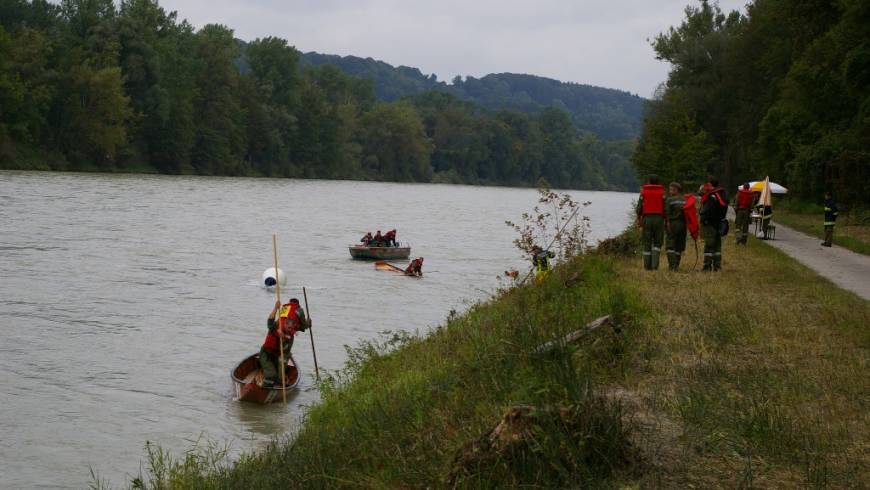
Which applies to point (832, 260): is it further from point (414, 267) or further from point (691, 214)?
point (414, 267)

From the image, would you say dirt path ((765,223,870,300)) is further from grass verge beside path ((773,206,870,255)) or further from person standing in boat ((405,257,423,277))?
person standing in boat ((405,257,423,277))

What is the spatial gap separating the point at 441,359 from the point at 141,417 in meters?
4.93

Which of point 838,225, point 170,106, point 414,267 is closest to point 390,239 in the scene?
point 414,267

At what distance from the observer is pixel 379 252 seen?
39250mm

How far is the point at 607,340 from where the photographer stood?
10031 mm

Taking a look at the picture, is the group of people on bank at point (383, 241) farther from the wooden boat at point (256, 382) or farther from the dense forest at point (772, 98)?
the wooden boat at point (256, 382)

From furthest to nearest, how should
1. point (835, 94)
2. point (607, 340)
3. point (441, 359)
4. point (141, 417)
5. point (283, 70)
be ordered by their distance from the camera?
point (283, 70), point (835, 94), point (141, 417), point (441, 359), point (607, 340)

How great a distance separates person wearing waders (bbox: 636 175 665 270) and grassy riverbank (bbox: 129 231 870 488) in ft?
17.3

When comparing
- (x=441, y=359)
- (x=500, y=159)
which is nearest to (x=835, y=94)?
(x=441, y=359)

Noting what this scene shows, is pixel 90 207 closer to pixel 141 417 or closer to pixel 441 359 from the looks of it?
pixel 141 417

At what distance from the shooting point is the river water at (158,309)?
539 inches

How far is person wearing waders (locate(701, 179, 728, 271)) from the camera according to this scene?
1958cm

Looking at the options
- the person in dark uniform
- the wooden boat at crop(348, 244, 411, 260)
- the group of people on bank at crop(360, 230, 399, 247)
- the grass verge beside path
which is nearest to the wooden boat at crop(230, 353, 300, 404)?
the person in dark uniform

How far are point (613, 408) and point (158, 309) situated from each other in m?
19.4
